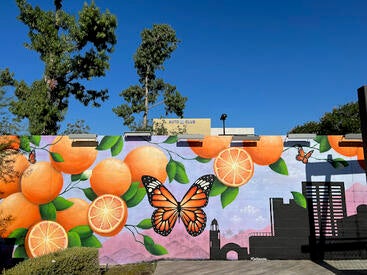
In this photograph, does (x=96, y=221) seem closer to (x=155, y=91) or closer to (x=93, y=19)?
(x=93, y=19)

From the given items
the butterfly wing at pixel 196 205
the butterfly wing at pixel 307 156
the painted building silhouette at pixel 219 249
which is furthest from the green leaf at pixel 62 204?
the butterfly wing at pixel 307 156

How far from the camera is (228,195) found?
1205 centimetres

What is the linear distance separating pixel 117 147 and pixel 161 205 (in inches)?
103

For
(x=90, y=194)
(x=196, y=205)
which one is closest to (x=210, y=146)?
(x=196, y=205)

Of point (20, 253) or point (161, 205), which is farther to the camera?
point (161, 205)

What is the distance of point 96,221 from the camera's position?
11.8 meters

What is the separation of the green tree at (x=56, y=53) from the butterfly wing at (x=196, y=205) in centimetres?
937

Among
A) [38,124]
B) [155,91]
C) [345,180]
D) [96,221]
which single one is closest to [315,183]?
[345,180]

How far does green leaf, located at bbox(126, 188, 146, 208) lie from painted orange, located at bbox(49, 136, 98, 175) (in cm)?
195

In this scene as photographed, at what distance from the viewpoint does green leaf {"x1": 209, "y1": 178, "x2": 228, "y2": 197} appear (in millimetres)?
12047

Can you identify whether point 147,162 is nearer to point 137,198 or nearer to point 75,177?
point 137,198

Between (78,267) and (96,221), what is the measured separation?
3.66 m

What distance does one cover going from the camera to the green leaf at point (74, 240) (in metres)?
11.7

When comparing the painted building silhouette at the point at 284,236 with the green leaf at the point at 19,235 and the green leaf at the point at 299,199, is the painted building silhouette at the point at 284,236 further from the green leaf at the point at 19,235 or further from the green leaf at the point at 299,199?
the green leaf at the point at 19,235
